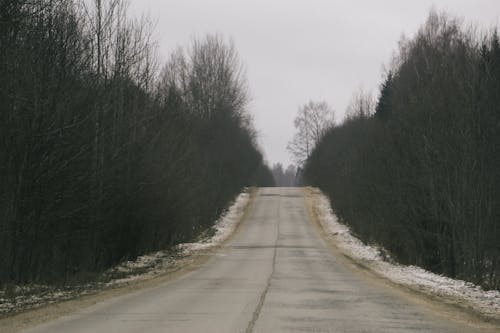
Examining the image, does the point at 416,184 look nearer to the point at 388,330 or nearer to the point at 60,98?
the point at 60,98

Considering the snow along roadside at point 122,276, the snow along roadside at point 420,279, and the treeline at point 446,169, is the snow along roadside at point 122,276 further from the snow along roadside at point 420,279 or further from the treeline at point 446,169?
the treeline at point 446,169

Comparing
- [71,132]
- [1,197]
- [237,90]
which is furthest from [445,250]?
[237,90]

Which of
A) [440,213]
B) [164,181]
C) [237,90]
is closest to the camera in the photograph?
[440,213]

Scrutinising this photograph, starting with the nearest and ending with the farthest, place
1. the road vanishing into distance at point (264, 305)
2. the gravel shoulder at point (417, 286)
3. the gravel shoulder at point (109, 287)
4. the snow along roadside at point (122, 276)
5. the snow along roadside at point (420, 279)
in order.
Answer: the road vanishing into distance at point (264, 305) → the gravel shoulder at point (109, 287) → the gravel shoulder at point (417, 286) → the snow along roadside at point (122, 276) → the snow along roadside at point (420, 279)

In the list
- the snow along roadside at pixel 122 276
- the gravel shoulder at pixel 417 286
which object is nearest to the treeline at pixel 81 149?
the snow along roadside at pixel 122 276

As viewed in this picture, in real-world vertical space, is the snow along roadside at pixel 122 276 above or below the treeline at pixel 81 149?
below

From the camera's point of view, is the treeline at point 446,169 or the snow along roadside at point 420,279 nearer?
the snow along roadside at point 420,279

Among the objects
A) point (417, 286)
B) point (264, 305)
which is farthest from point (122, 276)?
point (264, 305)

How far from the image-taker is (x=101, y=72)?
80.5 ft

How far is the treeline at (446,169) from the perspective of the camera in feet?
70.2

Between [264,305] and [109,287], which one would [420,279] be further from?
[109,287]

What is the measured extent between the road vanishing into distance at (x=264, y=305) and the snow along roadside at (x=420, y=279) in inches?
49.4

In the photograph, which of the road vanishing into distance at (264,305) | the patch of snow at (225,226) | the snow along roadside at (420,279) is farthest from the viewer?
the patch of snow at (225,226)

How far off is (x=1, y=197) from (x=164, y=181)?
1169 cm
